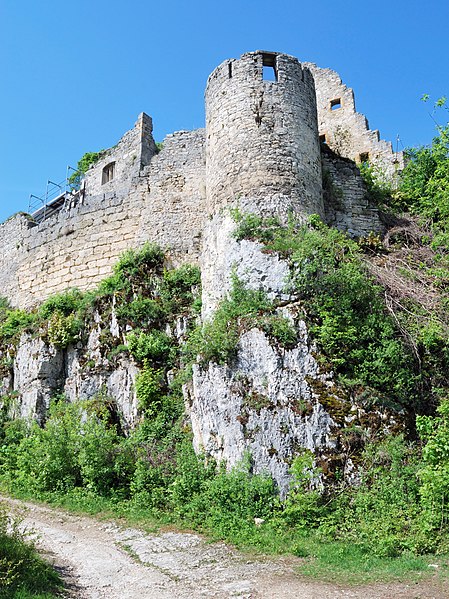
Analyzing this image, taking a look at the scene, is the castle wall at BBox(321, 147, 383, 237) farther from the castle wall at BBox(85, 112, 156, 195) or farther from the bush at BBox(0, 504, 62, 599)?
the bush at BBox(0, 504, 62, 599)

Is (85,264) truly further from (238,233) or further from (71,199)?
(238,233)

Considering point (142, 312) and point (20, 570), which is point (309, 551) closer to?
point (20, 570)

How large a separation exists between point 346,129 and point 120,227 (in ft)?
32.2

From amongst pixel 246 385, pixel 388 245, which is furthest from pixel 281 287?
pixel 388 245

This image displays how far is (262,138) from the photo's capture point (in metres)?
14.8

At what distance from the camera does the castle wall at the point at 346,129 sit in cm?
2133

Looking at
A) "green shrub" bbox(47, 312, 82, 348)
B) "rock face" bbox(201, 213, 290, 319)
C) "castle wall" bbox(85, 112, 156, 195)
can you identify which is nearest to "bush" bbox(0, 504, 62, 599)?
"rock face" bbox(201, 213, 290, 319)

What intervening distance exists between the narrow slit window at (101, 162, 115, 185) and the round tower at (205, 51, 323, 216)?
21.8 ft

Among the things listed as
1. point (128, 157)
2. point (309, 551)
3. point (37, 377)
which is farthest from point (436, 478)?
point (128, 157)

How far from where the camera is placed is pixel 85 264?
62.3 feet

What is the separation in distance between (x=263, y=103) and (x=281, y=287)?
209 inches

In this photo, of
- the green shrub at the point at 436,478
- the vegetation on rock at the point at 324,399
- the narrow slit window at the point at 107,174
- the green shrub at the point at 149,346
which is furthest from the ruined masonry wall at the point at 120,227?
the green shrub at the point at 436,478

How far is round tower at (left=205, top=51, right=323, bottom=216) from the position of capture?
1435 centimetres

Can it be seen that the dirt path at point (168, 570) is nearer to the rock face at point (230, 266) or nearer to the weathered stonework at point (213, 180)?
the rock face at point (230, 266)
